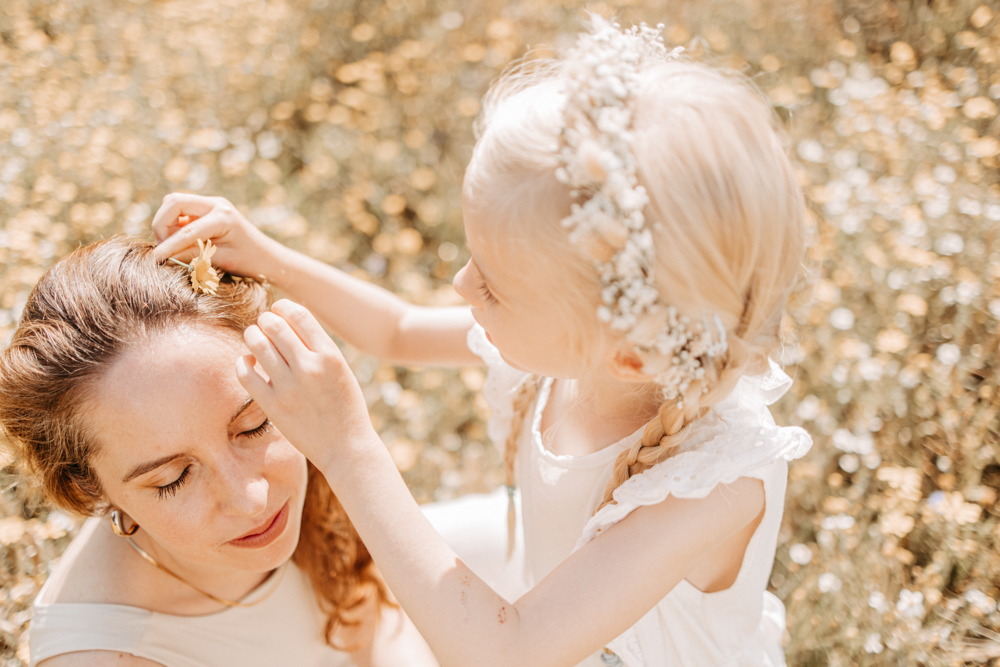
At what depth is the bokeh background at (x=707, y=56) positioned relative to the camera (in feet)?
6.44

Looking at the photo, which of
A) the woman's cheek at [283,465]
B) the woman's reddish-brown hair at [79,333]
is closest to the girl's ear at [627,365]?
the woman's cheek at [283,465]

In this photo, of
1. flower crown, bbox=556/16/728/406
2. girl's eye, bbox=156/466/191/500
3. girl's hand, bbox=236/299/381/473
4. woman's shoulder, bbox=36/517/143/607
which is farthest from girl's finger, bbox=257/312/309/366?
woman's shoulder, bbox=36/517/143/607

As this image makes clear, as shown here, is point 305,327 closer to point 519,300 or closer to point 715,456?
point 519,300

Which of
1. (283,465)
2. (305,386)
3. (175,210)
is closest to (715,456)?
(305,386)

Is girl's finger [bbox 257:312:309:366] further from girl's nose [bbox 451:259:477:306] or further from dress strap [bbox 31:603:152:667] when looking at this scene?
dress strap [bbox 31:603:152:667]

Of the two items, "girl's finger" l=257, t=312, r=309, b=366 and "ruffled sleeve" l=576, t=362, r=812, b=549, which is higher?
"girl's finger" l=257, t=312, r=309, b=366

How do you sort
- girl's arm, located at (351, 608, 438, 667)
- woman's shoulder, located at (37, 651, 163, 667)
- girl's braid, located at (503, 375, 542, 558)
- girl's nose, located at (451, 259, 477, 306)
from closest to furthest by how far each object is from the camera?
girl's nose, located at (451, 259, 477, 306), woman's shoulder, located at (37, 651, 163, 667), girl's braid, located at (503, 375, 542, 558), girl's arm, located at (351, 608, 438, 667)

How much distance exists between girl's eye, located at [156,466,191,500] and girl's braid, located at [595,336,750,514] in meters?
0.77

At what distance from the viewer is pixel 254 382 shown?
44.3 inches

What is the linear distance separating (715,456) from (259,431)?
0.86 meters

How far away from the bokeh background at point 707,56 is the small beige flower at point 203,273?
30.1 inches

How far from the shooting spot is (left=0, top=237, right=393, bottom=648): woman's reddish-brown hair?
1.25 meters

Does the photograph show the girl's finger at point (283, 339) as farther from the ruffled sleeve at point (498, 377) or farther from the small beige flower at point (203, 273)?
the ruffled sleeve at point (498, 377)

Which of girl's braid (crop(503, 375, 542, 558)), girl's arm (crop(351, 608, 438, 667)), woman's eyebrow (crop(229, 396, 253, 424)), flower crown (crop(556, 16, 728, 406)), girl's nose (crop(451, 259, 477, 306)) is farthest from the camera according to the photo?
girl's arm (crop(351, 608, 438, 667))
